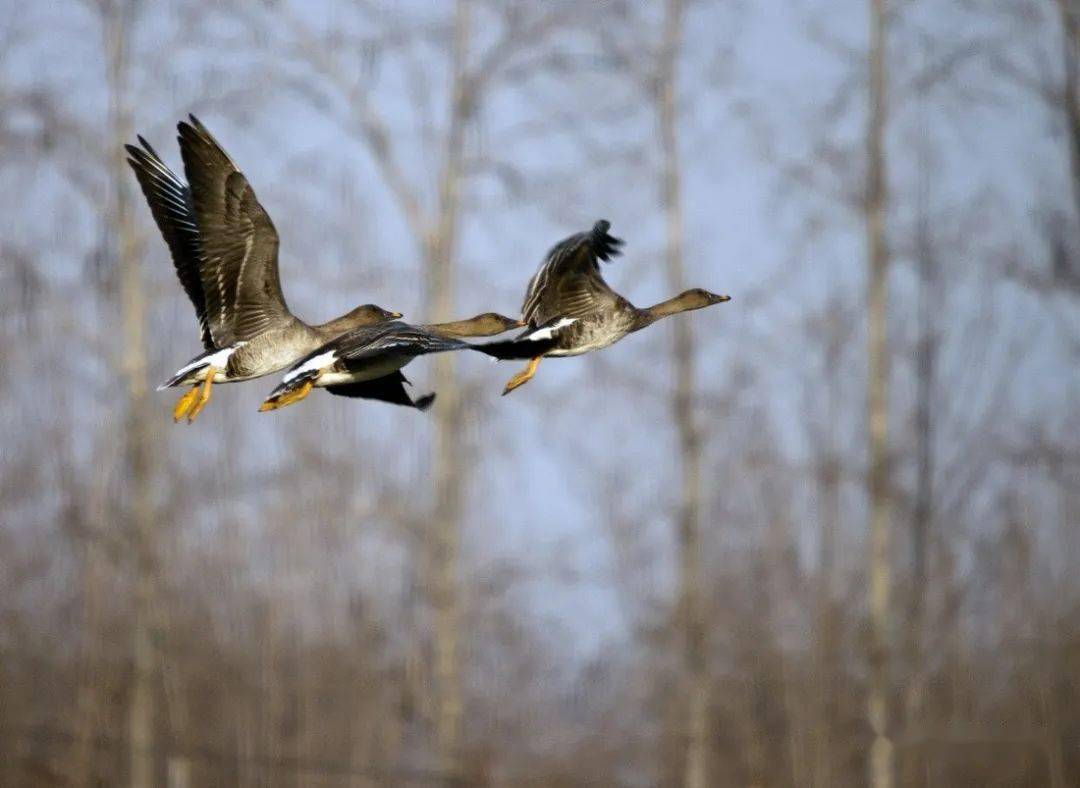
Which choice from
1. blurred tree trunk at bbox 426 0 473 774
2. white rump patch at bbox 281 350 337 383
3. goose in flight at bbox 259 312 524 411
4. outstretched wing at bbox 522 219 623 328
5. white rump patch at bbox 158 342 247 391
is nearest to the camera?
goose in flight at bbox 259 312 524 411

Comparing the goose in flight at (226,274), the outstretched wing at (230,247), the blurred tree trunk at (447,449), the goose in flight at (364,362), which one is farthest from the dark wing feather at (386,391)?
the blurred tree trunk at (447,449)

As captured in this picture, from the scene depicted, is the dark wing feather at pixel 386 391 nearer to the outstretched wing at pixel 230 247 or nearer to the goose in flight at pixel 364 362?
the goose in flight at pixel 364 362

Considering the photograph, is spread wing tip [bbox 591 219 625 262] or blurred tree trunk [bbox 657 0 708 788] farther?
blurred tree trunk [bbox 657 0 708 788]

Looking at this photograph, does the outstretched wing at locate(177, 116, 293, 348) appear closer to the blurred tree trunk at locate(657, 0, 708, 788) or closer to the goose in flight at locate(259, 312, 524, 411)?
the goose in flight at locate(259, 312, 524, 411)

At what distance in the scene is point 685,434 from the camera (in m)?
17.2

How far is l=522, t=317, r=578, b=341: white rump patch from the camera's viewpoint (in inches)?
318

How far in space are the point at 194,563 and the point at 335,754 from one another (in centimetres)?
336

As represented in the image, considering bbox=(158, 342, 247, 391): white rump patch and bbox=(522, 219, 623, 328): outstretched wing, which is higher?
bbox=(522, 219, 623, 328): outstretched wing

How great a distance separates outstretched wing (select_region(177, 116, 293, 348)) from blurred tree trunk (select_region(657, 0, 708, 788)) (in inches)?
365

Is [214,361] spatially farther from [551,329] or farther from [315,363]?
[551,329]

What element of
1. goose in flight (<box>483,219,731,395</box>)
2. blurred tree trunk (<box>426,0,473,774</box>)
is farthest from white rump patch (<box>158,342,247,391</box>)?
blurred tree trunk (<box>426,0,473,774</box>)

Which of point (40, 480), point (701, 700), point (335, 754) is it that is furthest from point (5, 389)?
point (701, 700)

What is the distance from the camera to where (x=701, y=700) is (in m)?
17.2

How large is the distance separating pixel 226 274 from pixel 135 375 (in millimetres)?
8472
